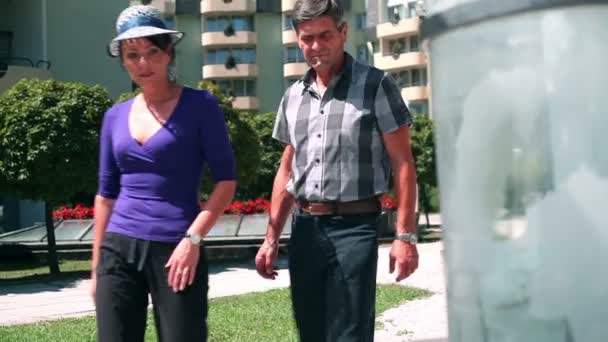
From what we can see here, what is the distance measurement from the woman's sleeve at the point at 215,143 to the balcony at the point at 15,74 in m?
21.7

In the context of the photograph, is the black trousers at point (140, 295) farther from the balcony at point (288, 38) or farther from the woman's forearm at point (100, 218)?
the balcony at point (288, 38)

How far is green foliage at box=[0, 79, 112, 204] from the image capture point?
1480cm

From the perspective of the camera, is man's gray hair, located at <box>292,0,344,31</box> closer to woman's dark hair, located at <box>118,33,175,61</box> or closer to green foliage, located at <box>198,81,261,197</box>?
woman's dark hair, located at <box>118,33,175,61</box>

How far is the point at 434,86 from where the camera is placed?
1.19 metres

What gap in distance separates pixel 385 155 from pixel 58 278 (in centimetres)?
1292

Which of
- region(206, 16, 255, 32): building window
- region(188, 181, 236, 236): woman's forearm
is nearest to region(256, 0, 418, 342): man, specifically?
region(188, 181, 236, 236): woman's forearm

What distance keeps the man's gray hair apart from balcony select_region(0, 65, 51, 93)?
2173 centimetres

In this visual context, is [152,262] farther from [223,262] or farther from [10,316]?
[223,262]

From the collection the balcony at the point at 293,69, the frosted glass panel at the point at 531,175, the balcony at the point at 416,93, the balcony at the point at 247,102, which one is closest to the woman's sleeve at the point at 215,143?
the frosted glass panel at the point at 531,175

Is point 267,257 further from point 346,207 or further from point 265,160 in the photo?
point 265,160

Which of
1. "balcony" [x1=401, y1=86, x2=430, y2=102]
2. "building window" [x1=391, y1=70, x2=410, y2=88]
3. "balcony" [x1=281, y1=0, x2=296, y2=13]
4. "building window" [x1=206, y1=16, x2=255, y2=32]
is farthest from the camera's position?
"building window" [x1=206, y1=16, x2=255, y2=32]

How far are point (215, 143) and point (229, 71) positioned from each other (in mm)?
62752

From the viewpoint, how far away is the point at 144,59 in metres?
3.11

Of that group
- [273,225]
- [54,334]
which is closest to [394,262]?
[273,225]
